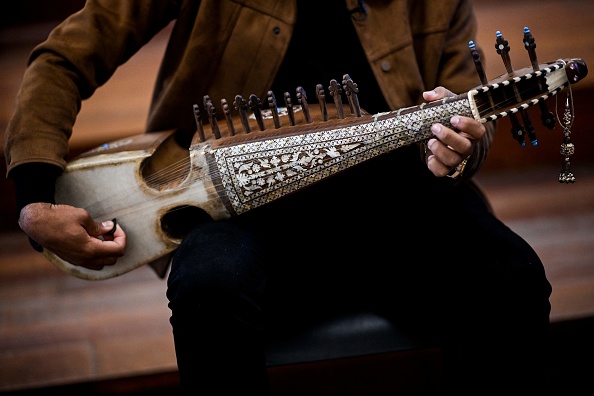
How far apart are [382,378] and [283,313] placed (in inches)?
21.5

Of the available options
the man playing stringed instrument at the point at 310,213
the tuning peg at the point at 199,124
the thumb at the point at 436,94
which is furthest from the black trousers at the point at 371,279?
the thumb at the point at 436,94

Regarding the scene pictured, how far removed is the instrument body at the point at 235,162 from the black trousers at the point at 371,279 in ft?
0.31

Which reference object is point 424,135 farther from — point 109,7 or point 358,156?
point 109,7

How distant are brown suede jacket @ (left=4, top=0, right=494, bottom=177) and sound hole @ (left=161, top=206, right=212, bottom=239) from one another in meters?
0.22

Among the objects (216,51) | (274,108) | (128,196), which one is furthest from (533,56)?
(128,196)

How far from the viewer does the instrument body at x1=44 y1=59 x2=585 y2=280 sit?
1.17 meters

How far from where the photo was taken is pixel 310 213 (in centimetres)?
150

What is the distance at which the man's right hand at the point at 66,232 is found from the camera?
1317mm

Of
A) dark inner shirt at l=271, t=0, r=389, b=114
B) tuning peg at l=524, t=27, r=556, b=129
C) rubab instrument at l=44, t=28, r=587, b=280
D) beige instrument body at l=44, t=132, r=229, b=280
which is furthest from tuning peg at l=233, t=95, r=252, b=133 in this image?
tuning peg at l=524, t=27, r=556, b=129

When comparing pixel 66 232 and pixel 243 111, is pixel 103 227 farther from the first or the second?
pixel 243 111

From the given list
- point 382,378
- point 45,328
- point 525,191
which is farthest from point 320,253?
point 525,191

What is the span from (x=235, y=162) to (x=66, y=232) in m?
0.32

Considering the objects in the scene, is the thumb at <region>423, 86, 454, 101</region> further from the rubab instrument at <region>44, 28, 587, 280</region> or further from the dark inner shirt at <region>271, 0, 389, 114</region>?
the dark inner shirt at <region>271, 0, 389, 114</region>

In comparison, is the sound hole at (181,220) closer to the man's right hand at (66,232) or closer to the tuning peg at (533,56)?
the man's right hand at (66,232)
